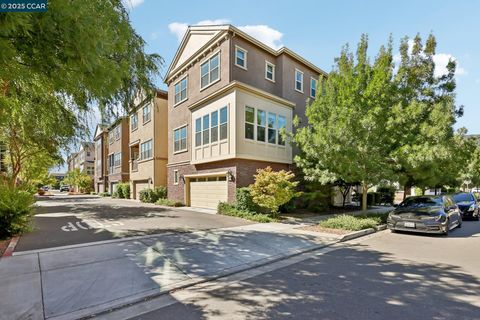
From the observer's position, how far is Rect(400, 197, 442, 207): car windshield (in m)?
11.7

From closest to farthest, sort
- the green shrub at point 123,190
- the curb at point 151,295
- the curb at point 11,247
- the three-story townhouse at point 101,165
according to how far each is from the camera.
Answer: the curb at point 151,295 → the curb at point 11,247 → the green shrub at point 123,190 → the three-story townhouse at point 101,165

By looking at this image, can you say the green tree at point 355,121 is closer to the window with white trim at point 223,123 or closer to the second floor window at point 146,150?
the window with white trim at point 223,123

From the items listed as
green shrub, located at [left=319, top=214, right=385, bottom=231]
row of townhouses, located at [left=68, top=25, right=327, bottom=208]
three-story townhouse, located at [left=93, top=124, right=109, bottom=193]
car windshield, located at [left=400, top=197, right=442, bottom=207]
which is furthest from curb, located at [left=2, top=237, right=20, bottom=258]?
three-story townhouse, located at [left=93, top=124, right=109, bottom=193]

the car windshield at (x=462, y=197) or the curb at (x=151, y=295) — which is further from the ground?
the car windshield at (x=462, y=197)

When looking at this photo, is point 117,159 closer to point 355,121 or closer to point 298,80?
point 298,80

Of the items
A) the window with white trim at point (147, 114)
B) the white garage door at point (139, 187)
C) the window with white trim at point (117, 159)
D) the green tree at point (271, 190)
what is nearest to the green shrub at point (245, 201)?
the green tree at point (271, 190)

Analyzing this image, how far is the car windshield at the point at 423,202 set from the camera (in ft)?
38.2

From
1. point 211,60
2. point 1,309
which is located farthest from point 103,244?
point 211,60

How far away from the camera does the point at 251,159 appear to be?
Answer: 15945mm

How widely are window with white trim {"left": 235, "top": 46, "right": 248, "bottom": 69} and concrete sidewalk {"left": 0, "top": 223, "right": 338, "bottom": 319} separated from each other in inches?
427

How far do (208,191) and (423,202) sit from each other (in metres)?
12.0

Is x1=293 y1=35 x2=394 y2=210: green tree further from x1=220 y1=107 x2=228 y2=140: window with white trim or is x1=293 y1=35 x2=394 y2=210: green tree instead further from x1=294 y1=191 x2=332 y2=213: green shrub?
x1=220 y1=107 x2=228 y2=140: window with white trim

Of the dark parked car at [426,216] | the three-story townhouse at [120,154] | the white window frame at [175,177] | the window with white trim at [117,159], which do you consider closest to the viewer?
the dark parked car at [426,216]

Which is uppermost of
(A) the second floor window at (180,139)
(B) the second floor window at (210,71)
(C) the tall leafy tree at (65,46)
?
(B) the second floor window at (210,71)
